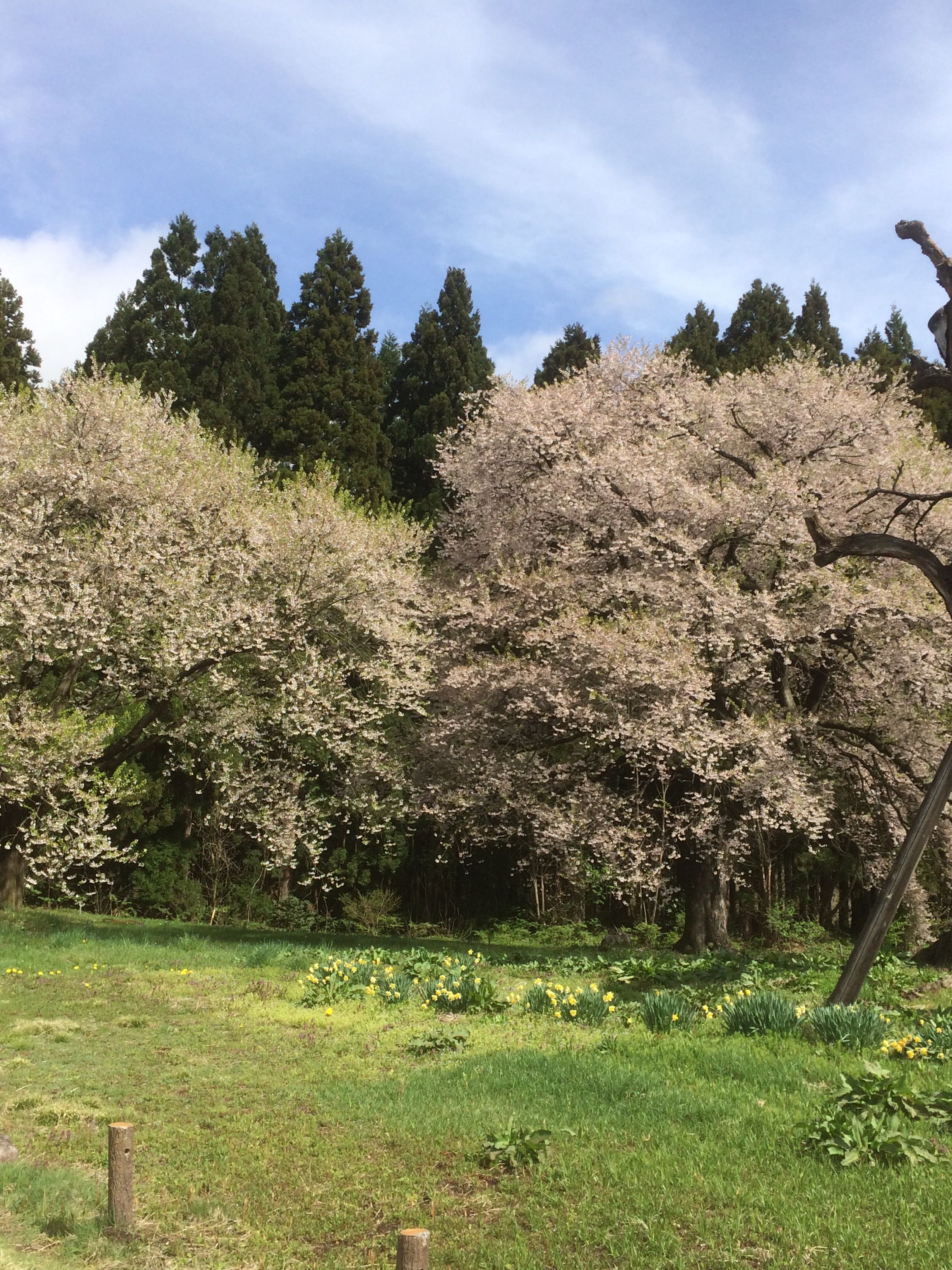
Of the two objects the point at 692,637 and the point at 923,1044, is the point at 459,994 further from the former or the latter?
the point at 692,637

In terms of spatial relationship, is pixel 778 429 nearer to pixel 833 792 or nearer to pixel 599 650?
pixel 599 650

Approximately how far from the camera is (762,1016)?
7.91m

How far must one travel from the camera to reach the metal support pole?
8.12 m

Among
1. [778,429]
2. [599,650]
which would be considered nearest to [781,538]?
[778,429]

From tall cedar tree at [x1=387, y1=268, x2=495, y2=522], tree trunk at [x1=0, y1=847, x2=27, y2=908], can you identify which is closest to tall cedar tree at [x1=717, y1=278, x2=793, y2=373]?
tall cedar tree at [x1=387, y1=268, x2=495, y2=522]

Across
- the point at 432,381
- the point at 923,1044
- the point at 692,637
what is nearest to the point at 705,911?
the point at 692,637

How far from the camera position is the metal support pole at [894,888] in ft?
26.7

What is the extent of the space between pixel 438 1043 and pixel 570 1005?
4.89 feet

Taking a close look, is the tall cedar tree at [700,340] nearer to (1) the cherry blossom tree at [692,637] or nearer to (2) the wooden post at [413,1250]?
(1) the cherry blossom tree at [692,637]

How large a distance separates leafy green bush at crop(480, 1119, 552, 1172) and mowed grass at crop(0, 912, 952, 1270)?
0.11 metres

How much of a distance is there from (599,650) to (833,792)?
6.03m

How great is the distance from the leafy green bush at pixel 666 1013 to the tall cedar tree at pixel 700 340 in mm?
25854

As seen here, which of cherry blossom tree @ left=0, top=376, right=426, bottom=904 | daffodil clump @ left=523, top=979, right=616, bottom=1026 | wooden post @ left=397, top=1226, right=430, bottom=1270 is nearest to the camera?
wooden post @ left=397, top=1226, right=430, bottom=1270

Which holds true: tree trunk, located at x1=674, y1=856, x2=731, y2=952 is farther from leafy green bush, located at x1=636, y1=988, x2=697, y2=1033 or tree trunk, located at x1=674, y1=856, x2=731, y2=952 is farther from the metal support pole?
the metal support pole
